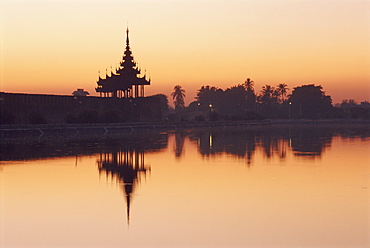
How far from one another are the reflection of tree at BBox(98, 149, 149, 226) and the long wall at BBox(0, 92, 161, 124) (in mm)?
43810

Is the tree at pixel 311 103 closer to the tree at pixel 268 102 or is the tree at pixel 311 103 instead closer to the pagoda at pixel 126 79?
the tree at pixel 268 102

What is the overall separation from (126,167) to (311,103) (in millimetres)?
155796

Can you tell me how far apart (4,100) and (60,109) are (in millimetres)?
11210

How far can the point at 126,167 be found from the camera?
2520cm

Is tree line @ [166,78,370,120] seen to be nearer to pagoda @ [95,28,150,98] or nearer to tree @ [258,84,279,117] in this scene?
tree @ [258,84,279,117]

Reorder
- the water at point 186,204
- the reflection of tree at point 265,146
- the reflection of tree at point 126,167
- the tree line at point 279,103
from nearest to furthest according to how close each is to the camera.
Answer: the water at point 186,204
the reflection of tree at point 126,167
the reflection of tree at point 265,146
the tree line at point 279,103

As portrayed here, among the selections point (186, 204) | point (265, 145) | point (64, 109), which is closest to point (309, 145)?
point (265, 145)

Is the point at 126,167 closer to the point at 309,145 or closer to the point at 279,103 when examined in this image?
the point at 309,145

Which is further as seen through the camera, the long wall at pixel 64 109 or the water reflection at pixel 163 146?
the long wall at pixel 64 109

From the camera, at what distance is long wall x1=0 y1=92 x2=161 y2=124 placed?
76.7 meters

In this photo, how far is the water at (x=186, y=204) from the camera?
37.1 feet

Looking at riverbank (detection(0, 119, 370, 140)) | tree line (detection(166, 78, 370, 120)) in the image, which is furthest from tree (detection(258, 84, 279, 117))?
riverbank (detection(0, 119, 370, 140))

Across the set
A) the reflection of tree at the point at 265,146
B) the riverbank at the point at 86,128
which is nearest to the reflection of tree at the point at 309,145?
the reflection of tree at the point at 265,146

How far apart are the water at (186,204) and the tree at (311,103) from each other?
5914 inches
